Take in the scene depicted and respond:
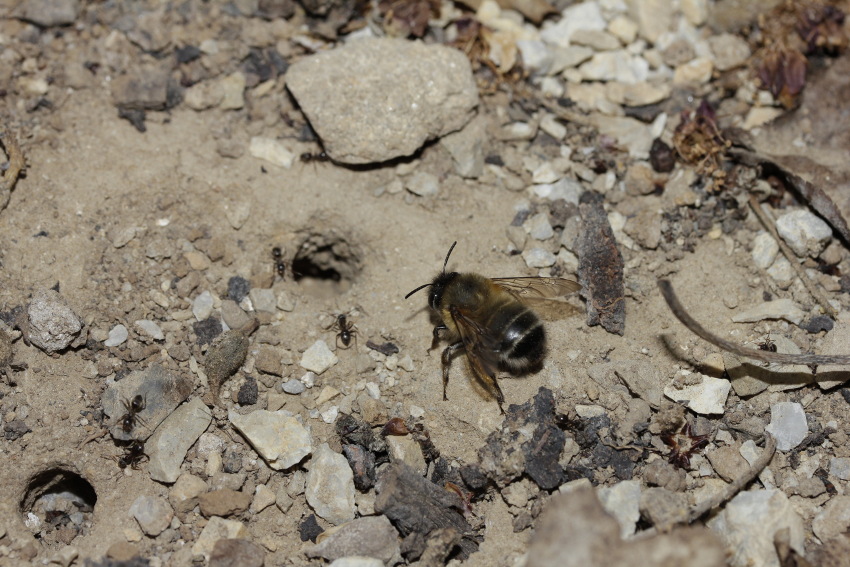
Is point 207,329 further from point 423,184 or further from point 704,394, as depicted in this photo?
point 704,394

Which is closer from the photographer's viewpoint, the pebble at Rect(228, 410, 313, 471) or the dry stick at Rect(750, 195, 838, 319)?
the pebble at Rect(228, 410, 313, 471)

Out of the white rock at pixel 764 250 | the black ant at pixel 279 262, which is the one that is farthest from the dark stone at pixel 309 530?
the white rock at pixel 764 250

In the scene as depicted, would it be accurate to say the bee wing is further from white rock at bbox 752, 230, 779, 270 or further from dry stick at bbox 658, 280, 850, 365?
white rock at bbox 752, 230, 779, 270

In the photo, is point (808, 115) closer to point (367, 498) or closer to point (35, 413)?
point (367, 498)

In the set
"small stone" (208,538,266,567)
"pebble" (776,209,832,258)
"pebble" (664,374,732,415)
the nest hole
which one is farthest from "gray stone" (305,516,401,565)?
"pebble" (776,209,832,258)

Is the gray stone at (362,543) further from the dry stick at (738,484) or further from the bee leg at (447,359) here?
the dry stick at (738,484)

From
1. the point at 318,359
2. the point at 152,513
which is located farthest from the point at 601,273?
the point at 152,513
